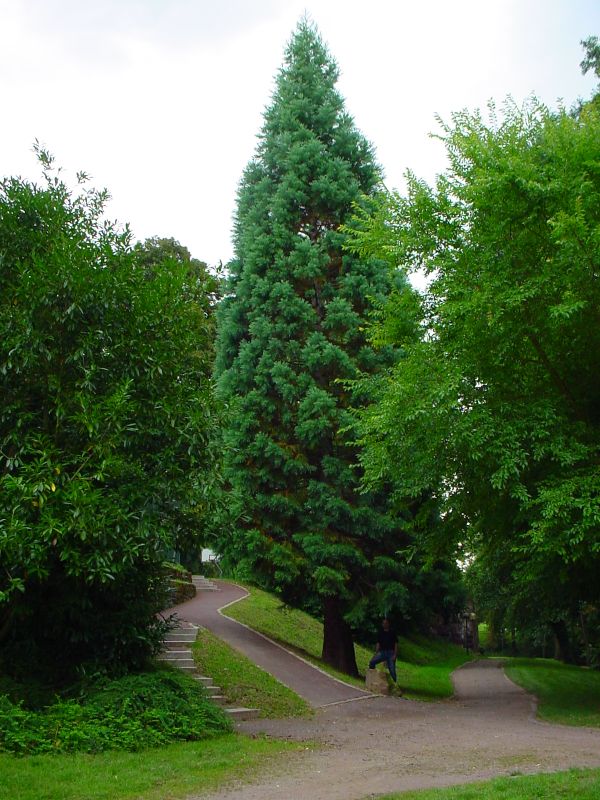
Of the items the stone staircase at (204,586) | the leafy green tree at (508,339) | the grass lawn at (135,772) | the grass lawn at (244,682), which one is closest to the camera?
the grass lawn at (135,772)

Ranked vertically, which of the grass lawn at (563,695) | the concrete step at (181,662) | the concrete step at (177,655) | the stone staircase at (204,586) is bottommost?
the grass lawn at (563,695)

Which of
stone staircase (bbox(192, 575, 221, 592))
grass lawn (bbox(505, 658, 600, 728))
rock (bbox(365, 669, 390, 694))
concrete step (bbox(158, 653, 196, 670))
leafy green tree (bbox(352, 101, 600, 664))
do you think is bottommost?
grass lawn (bbox(505, 658, 600, 728))

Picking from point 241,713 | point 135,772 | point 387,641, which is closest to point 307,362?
point 387,641

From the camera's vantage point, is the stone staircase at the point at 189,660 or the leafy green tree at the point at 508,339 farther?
the stone staircase at the point at 189,660

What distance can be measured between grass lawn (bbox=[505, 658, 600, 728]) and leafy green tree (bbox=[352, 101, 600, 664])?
8.39 feet

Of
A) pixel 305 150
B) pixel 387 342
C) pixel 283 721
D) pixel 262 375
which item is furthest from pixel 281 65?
pixel 283 721

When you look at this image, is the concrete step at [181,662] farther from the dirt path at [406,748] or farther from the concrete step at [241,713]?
the dirt path at [406,748]

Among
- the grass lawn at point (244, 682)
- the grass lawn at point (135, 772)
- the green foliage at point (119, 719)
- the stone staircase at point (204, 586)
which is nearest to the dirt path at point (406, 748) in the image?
the grass lawn at point (135, 772)

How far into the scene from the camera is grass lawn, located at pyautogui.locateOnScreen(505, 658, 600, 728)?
42.2 ft

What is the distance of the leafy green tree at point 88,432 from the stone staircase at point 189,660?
1710 mm

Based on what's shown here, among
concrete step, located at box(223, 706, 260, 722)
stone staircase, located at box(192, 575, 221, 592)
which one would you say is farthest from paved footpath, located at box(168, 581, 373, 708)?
stone staircase, located at box(192, 575, 221, 592)

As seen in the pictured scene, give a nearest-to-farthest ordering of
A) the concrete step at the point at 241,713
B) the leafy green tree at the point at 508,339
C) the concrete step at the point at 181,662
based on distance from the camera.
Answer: the leafy green tree at the point at 508,339
the concrete step at the point at 241,713
the concrete step at the point at 181,662

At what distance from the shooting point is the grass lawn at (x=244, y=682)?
12.2 meters

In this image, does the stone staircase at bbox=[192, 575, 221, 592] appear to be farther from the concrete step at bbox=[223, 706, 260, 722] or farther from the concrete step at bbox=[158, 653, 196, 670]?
the concrete step at bbox=[223, 706, 260, 722]
